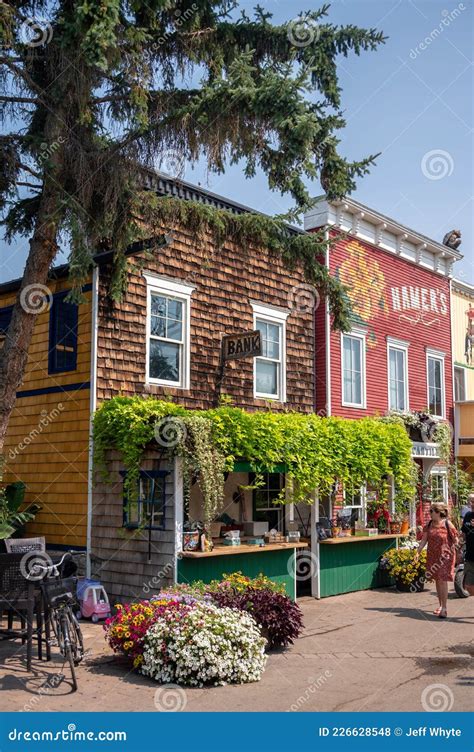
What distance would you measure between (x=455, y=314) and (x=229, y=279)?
12206 mm

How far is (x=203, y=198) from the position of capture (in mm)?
14844

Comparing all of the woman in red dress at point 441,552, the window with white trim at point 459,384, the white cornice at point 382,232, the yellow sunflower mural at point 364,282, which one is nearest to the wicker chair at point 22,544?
the woman in red dress at point 441,552

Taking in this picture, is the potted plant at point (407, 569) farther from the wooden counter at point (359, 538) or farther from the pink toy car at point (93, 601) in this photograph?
the pink toy car at point (93, 601)

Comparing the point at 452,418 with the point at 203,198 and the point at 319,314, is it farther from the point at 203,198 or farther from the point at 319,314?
the point at 203,198

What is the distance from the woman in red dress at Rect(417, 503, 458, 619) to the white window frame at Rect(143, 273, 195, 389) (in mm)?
4958

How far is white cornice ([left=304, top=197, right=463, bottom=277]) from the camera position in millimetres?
18906

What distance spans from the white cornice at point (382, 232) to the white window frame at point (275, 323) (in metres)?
2.65

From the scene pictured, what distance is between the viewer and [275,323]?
16.4 meters

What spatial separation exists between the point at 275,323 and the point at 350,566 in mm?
5377

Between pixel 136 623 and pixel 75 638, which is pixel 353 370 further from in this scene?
pixel 75 638

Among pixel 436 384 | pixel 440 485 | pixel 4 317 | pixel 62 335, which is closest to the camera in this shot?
pixel 62 335

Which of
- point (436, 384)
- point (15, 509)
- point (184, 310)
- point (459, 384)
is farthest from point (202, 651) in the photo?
point (459, 384)

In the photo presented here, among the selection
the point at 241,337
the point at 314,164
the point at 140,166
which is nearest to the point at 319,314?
the point at 241,337

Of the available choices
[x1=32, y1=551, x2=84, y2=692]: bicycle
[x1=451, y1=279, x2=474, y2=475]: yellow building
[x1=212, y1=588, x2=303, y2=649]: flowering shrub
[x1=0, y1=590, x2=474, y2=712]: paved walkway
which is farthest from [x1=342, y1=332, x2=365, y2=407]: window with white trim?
[x1=32, y1=551, x2=84, y2=692]: bicycle
